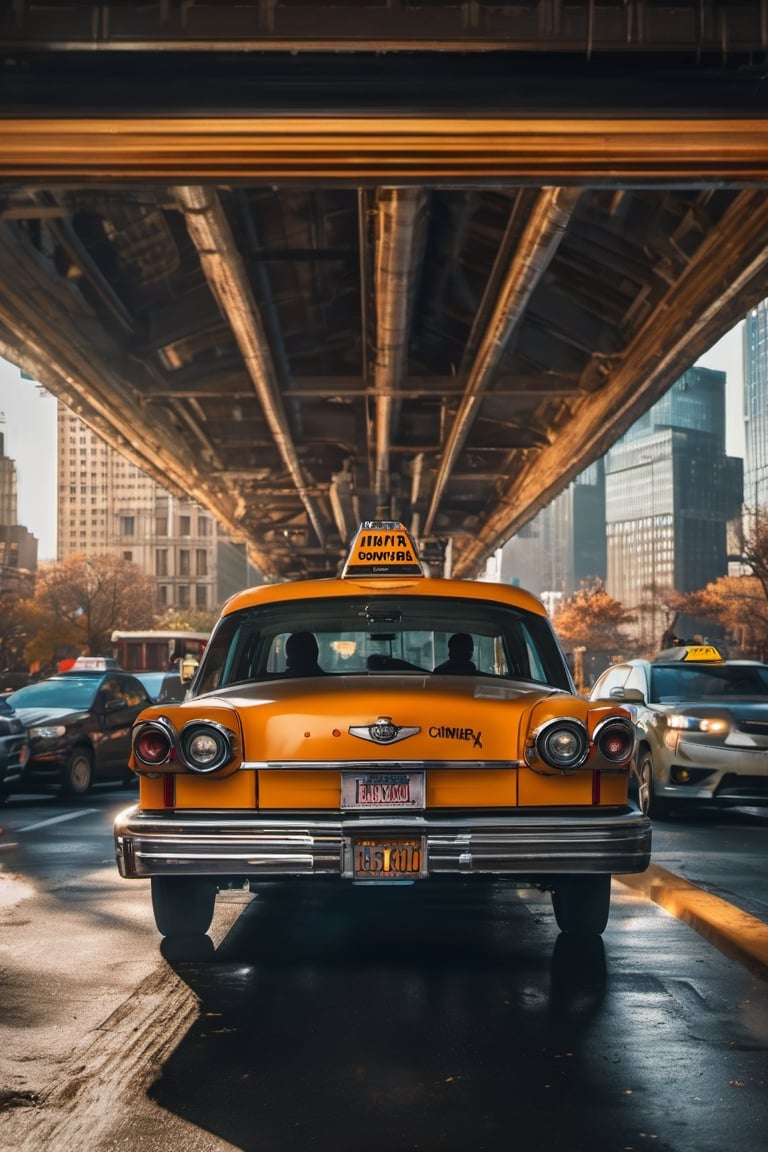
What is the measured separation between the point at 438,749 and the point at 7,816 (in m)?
10.0

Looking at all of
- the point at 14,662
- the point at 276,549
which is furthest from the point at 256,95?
the point at 14,662

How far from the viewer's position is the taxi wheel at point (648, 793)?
14875 millimetres

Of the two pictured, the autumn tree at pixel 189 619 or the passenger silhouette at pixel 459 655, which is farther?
the autumn tree at pixel 189 619

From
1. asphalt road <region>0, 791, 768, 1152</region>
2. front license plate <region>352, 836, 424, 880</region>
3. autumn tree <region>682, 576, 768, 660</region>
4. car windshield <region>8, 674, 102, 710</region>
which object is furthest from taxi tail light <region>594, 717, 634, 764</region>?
autumn tree <region>682, 576, 768, 660</region>

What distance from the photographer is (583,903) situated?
7.55 metres

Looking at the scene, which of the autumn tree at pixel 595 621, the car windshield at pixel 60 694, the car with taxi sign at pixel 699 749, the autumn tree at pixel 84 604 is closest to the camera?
the car with taxi sign at pixel 699 749

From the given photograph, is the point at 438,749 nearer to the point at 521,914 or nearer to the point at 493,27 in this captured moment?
the point at 521,914

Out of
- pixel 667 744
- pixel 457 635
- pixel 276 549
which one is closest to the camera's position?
pixel 457 635

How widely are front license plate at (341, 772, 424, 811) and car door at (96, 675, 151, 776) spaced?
12743mm

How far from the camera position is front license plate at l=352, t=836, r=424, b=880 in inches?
251

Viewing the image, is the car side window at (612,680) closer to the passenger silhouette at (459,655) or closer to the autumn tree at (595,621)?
the passenger silhouette at (459,655)

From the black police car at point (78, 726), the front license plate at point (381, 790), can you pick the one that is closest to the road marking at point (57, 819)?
the black police car at point (78, 726)

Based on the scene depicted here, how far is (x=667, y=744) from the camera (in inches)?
570

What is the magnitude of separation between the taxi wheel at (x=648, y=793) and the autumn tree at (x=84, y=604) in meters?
76.1
